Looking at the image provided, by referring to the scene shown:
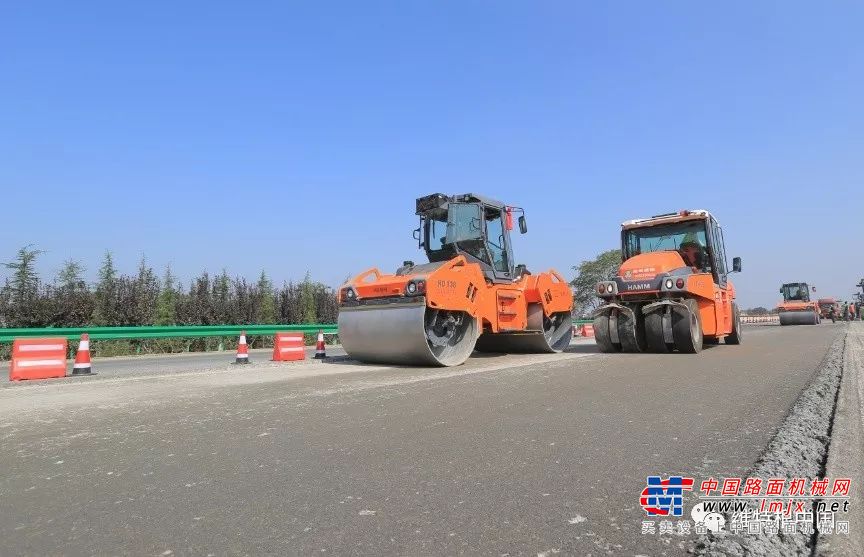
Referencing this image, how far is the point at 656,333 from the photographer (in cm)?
984

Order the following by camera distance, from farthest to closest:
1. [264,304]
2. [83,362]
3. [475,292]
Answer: [264,304] < [475,292] < [83,362]

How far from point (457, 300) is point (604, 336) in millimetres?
3519

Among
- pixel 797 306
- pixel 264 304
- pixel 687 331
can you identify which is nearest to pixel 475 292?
pixel 687 331

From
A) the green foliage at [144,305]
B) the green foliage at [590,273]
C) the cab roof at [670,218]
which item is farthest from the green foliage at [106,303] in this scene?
the green foliage at [590,273]

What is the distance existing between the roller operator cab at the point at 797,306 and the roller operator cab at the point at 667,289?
2389 cm

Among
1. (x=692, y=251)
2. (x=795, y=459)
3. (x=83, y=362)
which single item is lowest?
(x=795, y=459)

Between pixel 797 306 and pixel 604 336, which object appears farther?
pixel 797 306

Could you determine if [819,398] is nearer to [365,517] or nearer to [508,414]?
[508,414]

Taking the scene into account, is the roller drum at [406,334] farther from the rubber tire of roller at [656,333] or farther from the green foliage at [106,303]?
the green foliage at [106,303]

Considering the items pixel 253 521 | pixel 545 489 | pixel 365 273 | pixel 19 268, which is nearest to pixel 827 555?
pixel 545 489

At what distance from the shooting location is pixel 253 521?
2.27 metres

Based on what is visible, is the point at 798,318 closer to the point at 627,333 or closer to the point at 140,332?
the point at 627,333

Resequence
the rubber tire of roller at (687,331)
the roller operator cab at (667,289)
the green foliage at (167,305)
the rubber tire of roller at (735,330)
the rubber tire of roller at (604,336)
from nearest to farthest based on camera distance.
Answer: the rubber tire of roller at (687,331), the roller operator cab at (667,289), the rubber tire of roller at (604,336), the rubber tire of roller at (735,330), the green foliage at (167,305)

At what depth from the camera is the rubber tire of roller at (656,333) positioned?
981 centimetres
